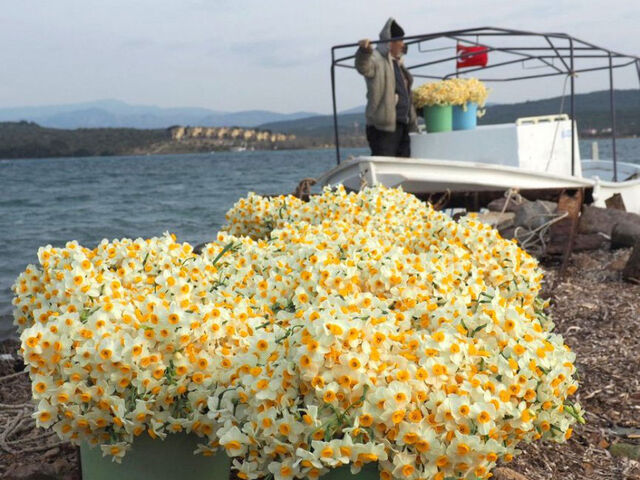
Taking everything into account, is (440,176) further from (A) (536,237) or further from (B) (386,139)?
(A) (536,237)

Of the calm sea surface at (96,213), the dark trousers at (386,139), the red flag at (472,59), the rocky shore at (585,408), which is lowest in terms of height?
the calm sea surface at (96,213)

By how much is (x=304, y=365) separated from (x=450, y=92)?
10.1 meters

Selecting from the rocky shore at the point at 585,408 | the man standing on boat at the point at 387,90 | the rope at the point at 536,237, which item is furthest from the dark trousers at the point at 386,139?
the rocky shore at the point at 585,408

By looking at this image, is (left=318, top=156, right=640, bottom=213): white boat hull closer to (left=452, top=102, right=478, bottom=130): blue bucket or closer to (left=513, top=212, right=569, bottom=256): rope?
(left=452, top=102, right=478, bottom=130): blue bucket

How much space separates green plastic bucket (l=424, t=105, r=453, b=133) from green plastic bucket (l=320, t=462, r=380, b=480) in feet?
33.3

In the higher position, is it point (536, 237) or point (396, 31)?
point (396, 31)

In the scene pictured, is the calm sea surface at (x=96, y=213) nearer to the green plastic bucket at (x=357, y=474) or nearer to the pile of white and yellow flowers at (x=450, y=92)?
the pile of white and yellow flowers at (x=450, y=92)

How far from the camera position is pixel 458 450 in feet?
8.39

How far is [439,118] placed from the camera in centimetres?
1244

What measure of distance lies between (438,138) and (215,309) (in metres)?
9.65

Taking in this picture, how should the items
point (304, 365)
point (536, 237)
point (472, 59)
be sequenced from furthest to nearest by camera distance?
1. point (472, 59)
2. point (536, 237)
3. point (304, 365)

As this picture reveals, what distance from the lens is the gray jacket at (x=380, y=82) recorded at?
10.6m

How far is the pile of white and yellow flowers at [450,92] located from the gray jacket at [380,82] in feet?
2.96

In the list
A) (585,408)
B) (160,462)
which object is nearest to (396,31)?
(585,408)
